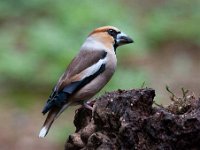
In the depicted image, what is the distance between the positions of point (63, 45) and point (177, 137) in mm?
8884

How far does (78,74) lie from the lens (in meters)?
5.90

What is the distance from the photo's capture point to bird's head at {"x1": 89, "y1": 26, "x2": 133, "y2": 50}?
20.7 feet

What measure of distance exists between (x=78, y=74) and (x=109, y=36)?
61 centimetres

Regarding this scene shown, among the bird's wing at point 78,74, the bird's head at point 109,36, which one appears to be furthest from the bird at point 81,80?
the bird's head at point 109,36

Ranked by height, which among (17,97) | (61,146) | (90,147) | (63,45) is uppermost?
(63,45)

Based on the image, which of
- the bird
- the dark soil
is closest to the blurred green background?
the bird

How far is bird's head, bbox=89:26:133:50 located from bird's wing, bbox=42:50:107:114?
8.4 inches

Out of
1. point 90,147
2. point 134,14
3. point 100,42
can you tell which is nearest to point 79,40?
point 134,14

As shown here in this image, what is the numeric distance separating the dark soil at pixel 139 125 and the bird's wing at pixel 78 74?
140cm

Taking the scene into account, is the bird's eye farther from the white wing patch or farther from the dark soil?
the dark soil

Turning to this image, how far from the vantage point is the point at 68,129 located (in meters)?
10.1

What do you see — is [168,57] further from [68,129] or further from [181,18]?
[68,129]

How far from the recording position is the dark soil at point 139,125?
3906mm

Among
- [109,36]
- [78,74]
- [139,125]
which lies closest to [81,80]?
[78,74]
